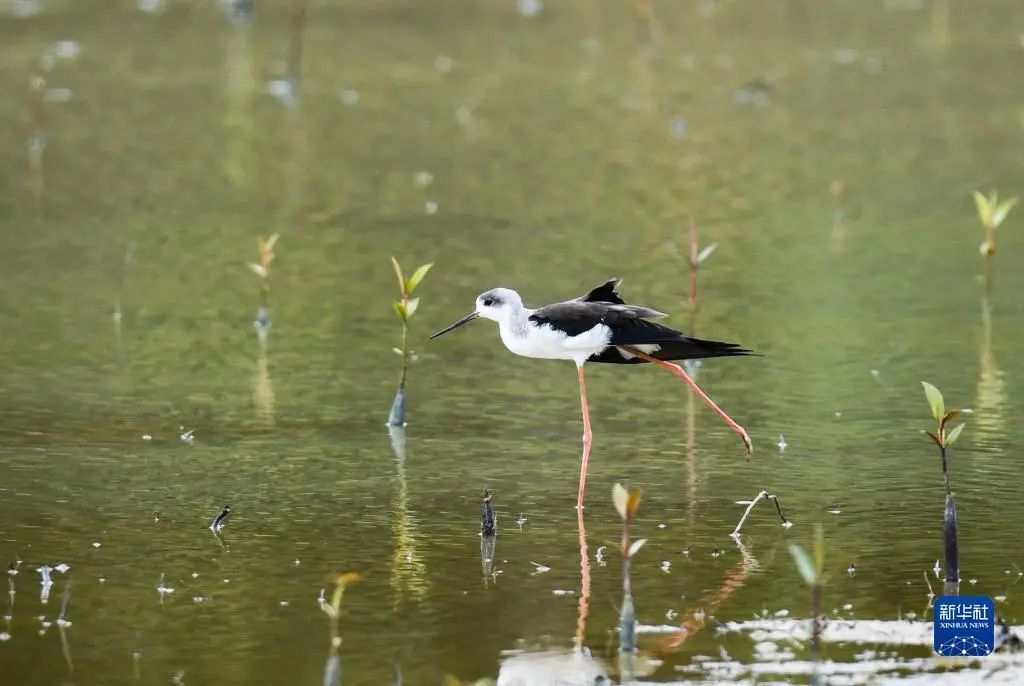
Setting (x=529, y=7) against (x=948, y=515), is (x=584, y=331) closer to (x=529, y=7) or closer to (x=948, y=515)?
(x=948, y=515)

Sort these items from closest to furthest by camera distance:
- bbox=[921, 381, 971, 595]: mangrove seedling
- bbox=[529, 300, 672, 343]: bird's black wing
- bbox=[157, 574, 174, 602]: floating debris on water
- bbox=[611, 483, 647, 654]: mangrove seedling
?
bbox=[611, 483, 647, 654]: mangrove seedling → bbox=[921, 381, 971, 595]: mangrove seedling → bbox=[157, 574, 174, 602]: floating debris on water → bbox=[529, 300, 672, 343]: bird's black wing

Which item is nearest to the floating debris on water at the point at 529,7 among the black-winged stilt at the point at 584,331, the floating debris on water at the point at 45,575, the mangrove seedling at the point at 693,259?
the mangrove seedling at the point at 693,259

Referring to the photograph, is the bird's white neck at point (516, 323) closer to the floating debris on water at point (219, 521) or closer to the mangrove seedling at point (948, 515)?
the floating debris on water at point (219, 521)

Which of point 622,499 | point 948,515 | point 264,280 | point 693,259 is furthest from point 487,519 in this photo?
point 264,280

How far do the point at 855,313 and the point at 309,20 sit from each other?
42.9 feet

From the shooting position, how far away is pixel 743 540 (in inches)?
261

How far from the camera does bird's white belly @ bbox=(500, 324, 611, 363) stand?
24.1 ft

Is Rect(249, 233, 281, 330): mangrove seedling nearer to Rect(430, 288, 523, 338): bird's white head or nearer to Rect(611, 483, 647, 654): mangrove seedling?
Rect(430, 288, 523, 338): bird's white head

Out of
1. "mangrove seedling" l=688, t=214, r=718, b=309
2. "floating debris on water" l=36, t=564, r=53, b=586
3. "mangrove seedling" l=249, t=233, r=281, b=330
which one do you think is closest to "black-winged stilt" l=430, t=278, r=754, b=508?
"floating debris on water" l=36, t=564, r=53, b=586

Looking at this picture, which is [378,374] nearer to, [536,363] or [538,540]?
[536,363]
